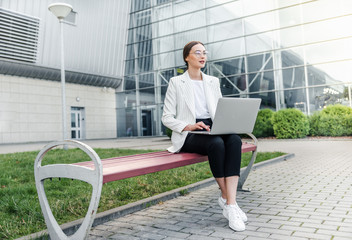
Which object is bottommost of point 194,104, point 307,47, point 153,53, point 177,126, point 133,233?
point 133,233

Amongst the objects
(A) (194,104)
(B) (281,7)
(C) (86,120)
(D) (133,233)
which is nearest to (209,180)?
(A) (194,104)

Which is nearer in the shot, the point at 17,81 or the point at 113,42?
the point at 17,81

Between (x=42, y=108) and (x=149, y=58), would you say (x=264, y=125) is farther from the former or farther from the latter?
(x=42, y=108)

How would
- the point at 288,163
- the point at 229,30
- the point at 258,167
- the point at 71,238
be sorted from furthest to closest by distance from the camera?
the point at 229,30 → the point at 288,163 → the point at 258,167 → the point at 71,238

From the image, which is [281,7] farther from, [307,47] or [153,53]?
[153,53]

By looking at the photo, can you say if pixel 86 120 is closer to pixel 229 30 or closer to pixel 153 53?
pixel 153 53

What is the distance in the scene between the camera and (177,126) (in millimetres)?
3088

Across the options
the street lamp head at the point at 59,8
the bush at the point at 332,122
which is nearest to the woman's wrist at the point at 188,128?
the street lamp head at the point at 59,8

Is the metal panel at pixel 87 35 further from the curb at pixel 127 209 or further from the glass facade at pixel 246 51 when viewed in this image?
the curb at pixel 127 209

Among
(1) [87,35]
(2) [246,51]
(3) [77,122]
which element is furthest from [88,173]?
(3) [77,122]

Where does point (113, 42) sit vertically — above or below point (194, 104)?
above

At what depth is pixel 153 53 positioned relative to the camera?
23984 mm

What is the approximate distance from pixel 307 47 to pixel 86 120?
15863 millimetres

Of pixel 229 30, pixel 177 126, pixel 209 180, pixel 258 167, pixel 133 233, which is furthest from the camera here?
pixel 229 30
